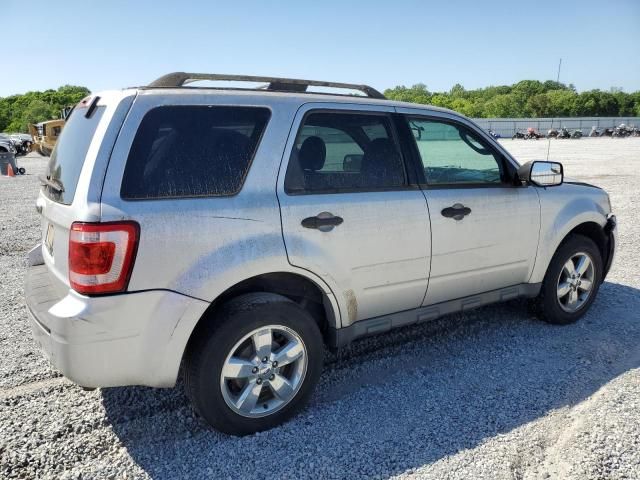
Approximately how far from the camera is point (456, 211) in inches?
139

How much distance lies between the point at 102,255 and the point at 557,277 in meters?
3.62

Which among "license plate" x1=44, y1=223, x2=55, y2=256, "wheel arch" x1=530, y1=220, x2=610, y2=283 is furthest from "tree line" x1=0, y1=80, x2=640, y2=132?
"license plate" x1=44, y1=223, x2=55, y2=256

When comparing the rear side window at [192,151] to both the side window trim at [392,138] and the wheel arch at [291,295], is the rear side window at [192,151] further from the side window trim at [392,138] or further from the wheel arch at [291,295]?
the wheel arch at [291,295]

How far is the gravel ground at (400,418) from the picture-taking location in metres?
2.65

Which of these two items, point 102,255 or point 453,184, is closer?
point 102,255

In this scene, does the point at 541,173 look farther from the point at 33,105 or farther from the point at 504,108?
the point at 33,105

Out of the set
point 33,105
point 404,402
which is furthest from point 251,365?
point 33,105

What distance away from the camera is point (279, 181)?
9.45 ft

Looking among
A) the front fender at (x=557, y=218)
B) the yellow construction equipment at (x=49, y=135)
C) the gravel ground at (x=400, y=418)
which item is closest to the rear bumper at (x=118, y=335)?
the gravel ground at (x=400, y=418)

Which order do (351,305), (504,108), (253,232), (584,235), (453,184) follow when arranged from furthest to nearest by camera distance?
(504,108) → (584,235) → (453,184) → (351,305) → (253,232)

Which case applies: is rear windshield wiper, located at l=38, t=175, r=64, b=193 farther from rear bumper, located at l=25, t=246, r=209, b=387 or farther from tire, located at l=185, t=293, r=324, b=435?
tire, located at l=185, t=293, r=324, b=435

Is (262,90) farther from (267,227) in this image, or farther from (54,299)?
(54,299)

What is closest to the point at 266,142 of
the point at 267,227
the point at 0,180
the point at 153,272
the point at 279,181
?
the point at 279,181

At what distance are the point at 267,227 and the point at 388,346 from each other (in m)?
1.83
